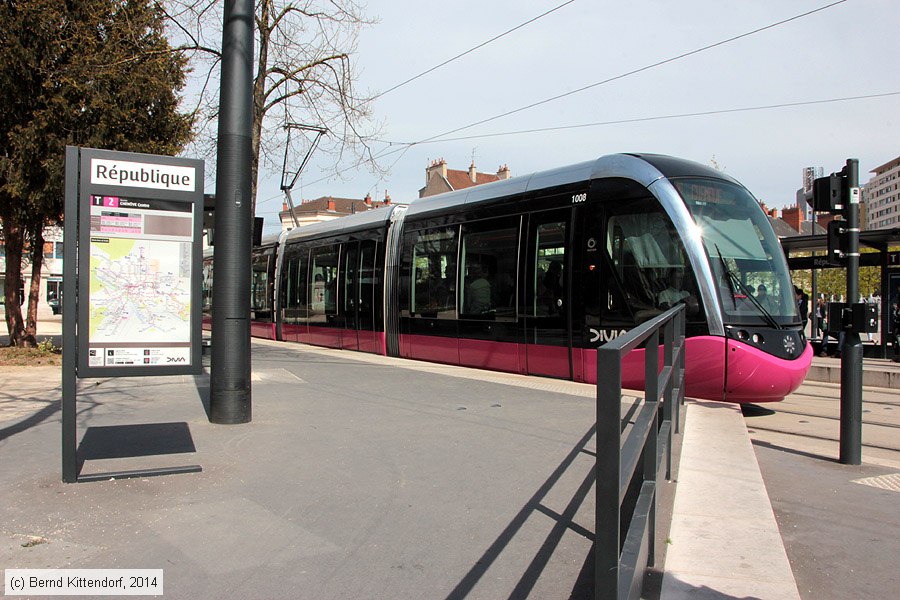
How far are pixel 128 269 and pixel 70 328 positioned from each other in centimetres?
60

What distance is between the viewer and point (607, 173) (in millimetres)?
9328

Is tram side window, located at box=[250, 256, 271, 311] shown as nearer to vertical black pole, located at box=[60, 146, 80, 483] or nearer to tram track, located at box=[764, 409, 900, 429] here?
tram track, located at box=[764, 409, 900, 429]

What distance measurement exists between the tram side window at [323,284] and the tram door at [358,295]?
469 mm

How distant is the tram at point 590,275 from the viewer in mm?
8359

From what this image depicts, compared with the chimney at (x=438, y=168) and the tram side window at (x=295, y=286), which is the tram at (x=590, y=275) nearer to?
the tram side window at (x=295, y=286)

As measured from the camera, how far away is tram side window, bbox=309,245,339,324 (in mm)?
16172

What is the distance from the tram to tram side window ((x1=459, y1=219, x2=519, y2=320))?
27 mm

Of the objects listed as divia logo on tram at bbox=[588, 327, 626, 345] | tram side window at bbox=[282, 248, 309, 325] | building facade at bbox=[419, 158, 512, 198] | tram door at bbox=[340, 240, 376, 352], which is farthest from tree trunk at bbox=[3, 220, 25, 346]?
building facade at bbox=[419, 158, 512, 198]

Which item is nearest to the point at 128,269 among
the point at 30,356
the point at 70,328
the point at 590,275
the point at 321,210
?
the point at 70,328

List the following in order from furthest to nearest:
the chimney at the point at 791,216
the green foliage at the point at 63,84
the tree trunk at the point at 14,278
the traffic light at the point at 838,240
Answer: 1. the chimney at the point at 791,216
2. the tree trunk at the point at 14,278
3. the green foliage at the point at 63,84
4. the traffic light at the point at 838,240

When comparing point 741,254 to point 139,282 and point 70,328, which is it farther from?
point 70,328

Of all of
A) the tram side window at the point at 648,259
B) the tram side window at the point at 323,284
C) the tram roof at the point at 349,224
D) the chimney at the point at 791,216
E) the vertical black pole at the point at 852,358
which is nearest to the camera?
the vertical black pole at the point at 852,358

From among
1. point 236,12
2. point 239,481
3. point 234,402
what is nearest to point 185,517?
point 239,481

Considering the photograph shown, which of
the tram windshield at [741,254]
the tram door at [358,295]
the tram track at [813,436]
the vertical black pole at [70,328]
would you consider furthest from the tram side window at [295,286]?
the vertical black pole at [70,328]
